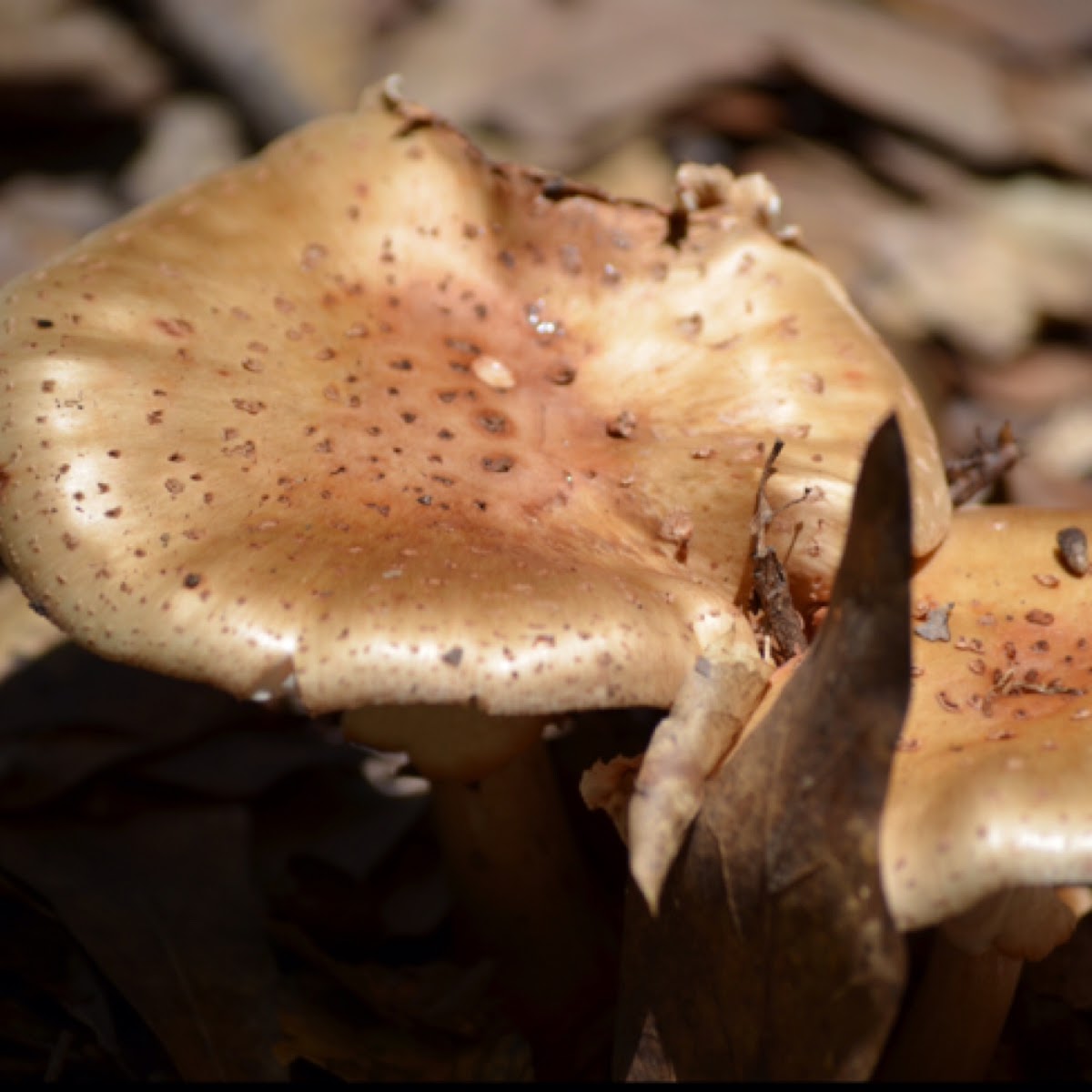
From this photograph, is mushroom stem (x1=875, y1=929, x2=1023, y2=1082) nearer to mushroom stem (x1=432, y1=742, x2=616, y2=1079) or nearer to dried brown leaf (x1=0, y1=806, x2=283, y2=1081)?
mushroom stem (x1=432, y1=742, x2=616, y2=1079)

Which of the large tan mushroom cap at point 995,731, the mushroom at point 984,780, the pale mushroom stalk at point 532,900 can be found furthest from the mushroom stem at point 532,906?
the large tan mushroom cap at point 995,731

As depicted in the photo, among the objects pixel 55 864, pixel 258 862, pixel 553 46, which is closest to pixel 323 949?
pixel 258 862

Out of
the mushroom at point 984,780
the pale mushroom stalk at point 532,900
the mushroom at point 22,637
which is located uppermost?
the mushroom at point 984,780

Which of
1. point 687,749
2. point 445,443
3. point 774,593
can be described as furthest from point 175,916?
point 774,593

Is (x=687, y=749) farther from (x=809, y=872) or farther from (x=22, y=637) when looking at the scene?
(x=22, y=637)

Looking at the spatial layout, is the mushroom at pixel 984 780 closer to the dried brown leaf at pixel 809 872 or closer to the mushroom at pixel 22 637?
the dried brown leaf at pixel 809 872

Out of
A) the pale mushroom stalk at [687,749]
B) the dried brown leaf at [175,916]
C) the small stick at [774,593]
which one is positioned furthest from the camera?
the dried brown leaf at [175,916]

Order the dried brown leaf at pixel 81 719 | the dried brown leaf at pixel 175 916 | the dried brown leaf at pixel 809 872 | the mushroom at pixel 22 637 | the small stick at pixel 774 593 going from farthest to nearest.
→ the mushroom at pixel 22 637 < the dried brown leaf at pixel 81 719 < the dried brown leaf at pixel 175 916 < the small stick at pixel 774 593 < the dried brown leaf at pixel 809 872
